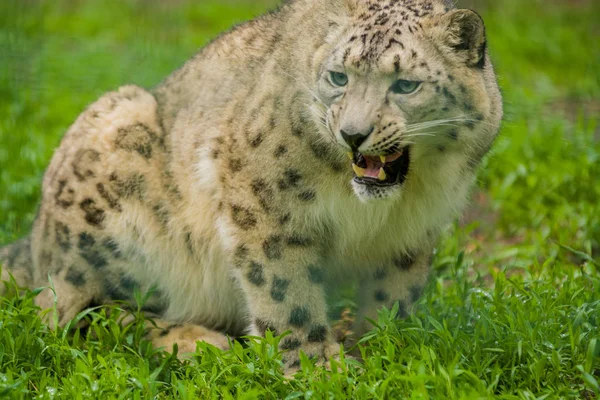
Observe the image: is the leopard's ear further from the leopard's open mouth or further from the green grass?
the green grass

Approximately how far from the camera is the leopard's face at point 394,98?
3.99 metres

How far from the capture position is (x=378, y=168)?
4195 millimetres

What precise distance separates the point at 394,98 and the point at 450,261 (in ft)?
7.10

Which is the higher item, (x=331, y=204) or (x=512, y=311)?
(x=331, y=204)

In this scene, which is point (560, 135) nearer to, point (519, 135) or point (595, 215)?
point (519, 135)

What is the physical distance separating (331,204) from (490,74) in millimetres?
1082

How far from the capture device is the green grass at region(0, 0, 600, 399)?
4059 mm

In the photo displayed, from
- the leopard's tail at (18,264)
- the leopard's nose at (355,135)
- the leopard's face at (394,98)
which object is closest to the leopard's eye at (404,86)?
the leopard's face at (394,98)

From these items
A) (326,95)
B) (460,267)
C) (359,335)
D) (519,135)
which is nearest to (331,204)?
(326,95)

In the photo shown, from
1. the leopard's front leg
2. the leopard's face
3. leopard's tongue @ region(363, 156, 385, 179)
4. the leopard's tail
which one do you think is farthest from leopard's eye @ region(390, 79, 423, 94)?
the leopard's tail

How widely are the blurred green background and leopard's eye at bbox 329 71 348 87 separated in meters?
1.33

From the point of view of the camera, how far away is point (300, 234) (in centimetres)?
455

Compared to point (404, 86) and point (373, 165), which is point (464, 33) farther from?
point (373, 165)

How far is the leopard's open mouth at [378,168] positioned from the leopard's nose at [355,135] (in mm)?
152
